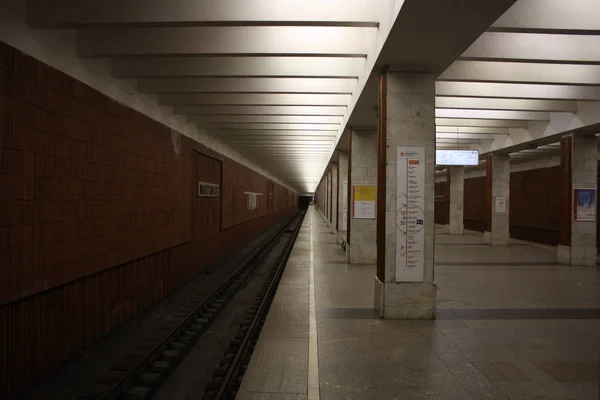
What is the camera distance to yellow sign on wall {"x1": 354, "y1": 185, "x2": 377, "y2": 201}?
11789 millimetres

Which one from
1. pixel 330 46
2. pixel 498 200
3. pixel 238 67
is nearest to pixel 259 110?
pixel 238 67

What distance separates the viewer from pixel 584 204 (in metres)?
12.2

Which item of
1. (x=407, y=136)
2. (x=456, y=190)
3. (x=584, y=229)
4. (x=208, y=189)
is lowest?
(x=584, y=229)

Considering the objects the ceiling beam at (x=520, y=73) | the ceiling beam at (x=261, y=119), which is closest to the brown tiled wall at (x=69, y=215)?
the ceiling beam at (x=261, y=119)

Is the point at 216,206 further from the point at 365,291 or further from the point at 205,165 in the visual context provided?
the point at 365,291

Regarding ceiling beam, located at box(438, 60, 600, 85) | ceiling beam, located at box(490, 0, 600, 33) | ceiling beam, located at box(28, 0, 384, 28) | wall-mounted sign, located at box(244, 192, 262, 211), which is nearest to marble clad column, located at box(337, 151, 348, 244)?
wall-mounted sign, located at box(244, 192, 262, 211)

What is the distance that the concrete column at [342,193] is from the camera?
55.5 ft

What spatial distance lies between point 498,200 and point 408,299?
1320 cm

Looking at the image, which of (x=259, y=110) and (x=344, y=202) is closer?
(x=259, y=110)

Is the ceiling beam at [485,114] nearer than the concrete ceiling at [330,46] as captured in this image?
No

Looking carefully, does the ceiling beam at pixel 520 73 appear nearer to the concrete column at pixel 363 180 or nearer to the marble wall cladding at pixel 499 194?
the concrete column at pixel 363 180

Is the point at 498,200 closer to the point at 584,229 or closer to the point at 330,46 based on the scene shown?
the point at 584,229

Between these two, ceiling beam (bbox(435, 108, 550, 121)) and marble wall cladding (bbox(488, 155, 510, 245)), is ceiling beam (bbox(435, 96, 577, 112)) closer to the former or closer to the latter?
ceiling beam (bbox(435, 108, 550, 121))

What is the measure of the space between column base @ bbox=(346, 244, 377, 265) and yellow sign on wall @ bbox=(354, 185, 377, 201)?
134cm
